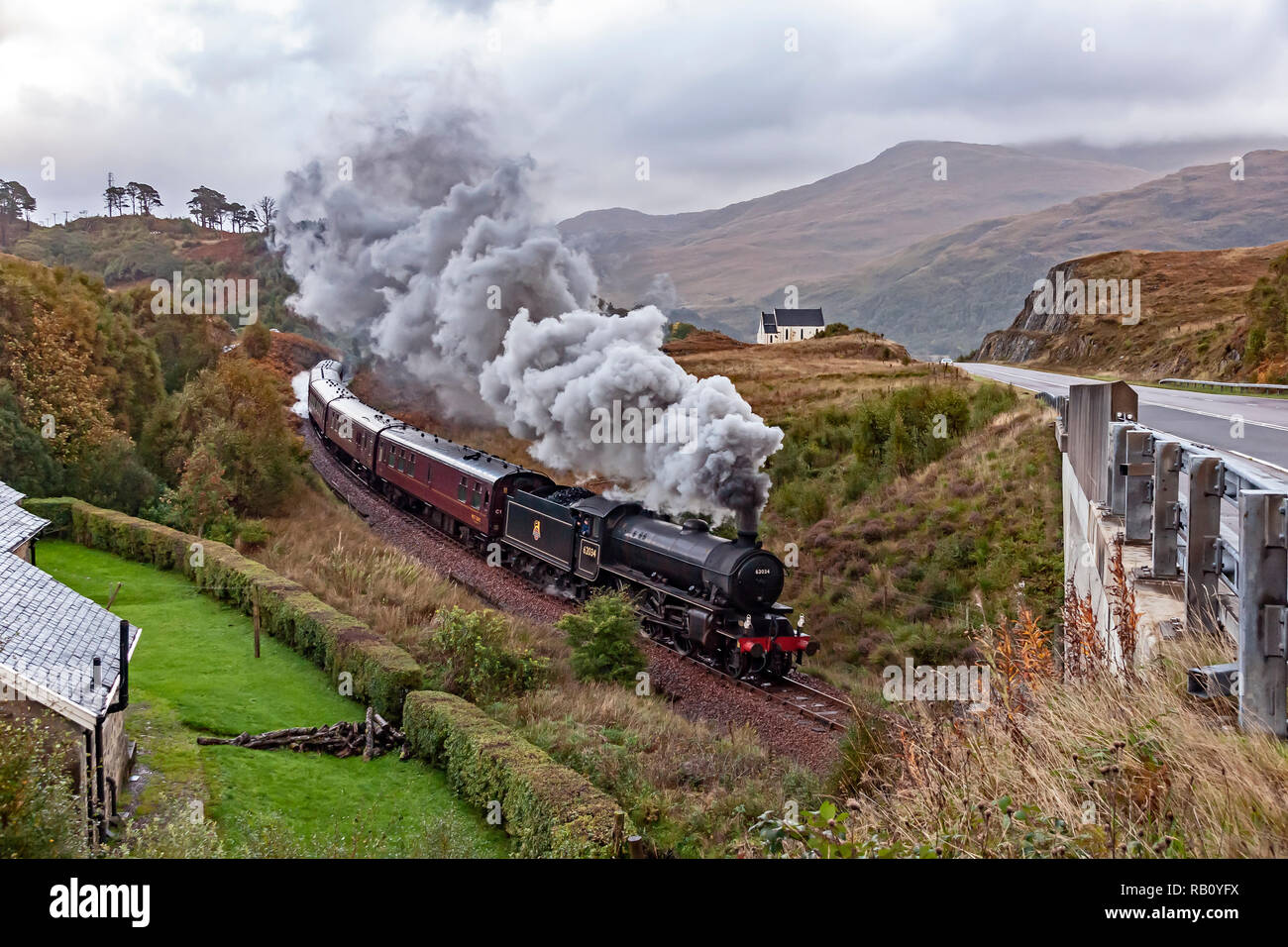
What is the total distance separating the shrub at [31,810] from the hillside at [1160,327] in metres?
40.3

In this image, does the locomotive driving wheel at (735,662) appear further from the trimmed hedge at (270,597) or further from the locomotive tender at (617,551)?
the trimmed hedge at (270,597)

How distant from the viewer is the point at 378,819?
11.6m

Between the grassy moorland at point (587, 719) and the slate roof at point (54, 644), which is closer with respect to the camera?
the slate roof at point (54, 644)

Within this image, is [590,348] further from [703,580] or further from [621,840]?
[621,840]

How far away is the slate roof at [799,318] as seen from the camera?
313ft

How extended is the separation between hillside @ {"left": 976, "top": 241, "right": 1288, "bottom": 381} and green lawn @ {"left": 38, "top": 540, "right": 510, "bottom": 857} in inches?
1423

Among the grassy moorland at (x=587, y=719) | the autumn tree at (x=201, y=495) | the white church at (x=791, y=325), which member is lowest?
the grassy moorland at (x=587, y=719)

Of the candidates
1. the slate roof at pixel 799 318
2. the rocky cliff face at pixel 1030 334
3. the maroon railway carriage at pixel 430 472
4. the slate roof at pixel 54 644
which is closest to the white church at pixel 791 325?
the slate roof at pixel 799 318

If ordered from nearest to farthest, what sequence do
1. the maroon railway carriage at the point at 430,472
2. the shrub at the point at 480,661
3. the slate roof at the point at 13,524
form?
1. the slate roof at the point at 13,524
2. the shrub at the point at 480,661
3. the maroon railway carriage at the point at 430,472

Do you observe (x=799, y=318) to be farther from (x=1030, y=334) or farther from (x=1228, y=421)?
(x=1228, y=421)

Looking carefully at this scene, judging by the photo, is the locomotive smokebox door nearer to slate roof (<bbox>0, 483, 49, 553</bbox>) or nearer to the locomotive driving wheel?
the locomotive driving wheel

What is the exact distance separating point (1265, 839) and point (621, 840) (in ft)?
20.9
